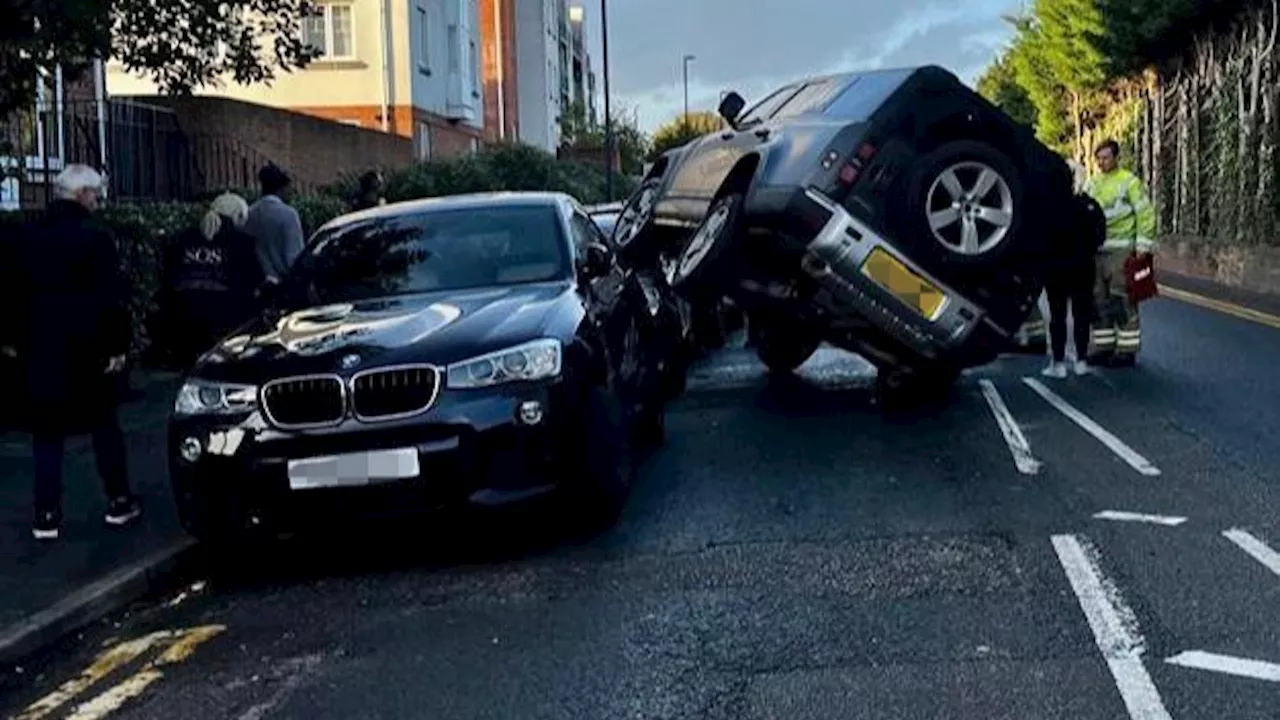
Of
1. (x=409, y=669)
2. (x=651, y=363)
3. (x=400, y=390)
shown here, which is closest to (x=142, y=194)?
(x=651, y=363)

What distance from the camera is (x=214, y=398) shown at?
7383 mm

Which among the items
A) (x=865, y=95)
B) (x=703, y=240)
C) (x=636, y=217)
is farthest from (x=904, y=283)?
(x=636, y=217)

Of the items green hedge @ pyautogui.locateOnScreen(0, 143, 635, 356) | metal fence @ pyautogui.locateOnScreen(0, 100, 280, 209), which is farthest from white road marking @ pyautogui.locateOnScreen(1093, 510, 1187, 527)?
metal fence @ pyautogui.locateOnScreen(0, 100, 280, 209)

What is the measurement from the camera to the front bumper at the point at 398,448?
23.2 feet

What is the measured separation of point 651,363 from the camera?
9906 mm

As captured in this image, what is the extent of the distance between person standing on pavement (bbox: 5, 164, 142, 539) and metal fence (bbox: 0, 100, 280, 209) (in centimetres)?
528

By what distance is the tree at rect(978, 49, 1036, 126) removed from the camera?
5694cm

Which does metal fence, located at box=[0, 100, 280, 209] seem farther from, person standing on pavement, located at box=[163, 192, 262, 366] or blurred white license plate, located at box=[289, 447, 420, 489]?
blurred white license plate, located at box=[289, 447, 420, 489]

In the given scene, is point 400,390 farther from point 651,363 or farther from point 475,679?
point 651,363

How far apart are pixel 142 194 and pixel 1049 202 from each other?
1182cm

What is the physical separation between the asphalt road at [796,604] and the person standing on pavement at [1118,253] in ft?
9.82

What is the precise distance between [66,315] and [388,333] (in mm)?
1596

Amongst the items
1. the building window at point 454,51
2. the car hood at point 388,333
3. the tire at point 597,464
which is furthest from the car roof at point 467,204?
the building window at point 454,51

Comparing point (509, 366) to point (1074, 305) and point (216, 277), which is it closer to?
→ point (216, 277)
